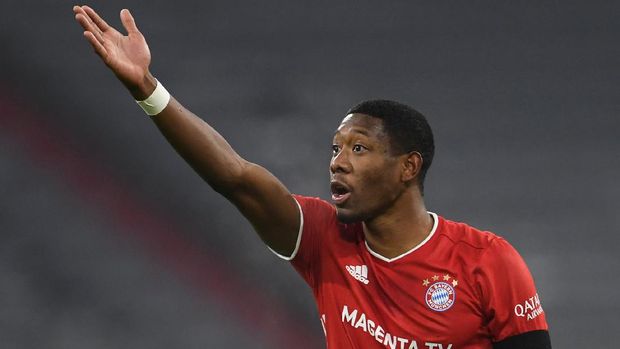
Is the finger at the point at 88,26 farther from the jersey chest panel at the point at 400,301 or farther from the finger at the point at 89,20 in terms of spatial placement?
the jersey chest panel at the point at 400,301

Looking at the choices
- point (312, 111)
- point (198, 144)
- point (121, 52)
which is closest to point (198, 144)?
point (198, 144)

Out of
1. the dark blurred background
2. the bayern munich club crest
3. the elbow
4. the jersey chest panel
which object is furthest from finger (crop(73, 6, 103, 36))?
the dark blurred background

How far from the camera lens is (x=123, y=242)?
593 cm

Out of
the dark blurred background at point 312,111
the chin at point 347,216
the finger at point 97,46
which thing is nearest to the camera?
the finger at point 97,46

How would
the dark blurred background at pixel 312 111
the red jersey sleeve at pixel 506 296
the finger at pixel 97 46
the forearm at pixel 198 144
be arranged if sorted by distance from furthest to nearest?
the dark blurred background at pixel 312 111 < the red jersey sleeve at pixel 506 296 < the forearm at pixel 198 144 < the finger at pixel 97 46

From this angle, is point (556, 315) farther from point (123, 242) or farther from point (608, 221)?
point (123, 242)

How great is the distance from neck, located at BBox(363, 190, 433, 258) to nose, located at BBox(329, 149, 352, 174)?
9.3 inches

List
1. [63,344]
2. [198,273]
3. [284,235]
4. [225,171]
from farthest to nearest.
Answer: [198,273]
[63,344]
[284,235]
[225,171]

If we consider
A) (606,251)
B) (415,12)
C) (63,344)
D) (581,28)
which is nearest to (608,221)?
(606,251)

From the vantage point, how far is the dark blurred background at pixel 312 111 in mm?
5871

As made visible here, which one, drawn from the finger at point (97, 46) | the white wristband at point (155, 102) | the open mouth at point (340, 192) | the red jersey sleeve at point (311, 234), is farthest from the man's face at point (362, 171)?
the finger at point (97, 46)

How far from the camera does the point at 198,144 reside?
2594mm

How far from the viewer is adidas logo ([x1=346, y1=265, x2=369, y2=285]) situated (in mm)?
2945

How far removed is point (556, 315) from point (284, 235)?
3.51m
